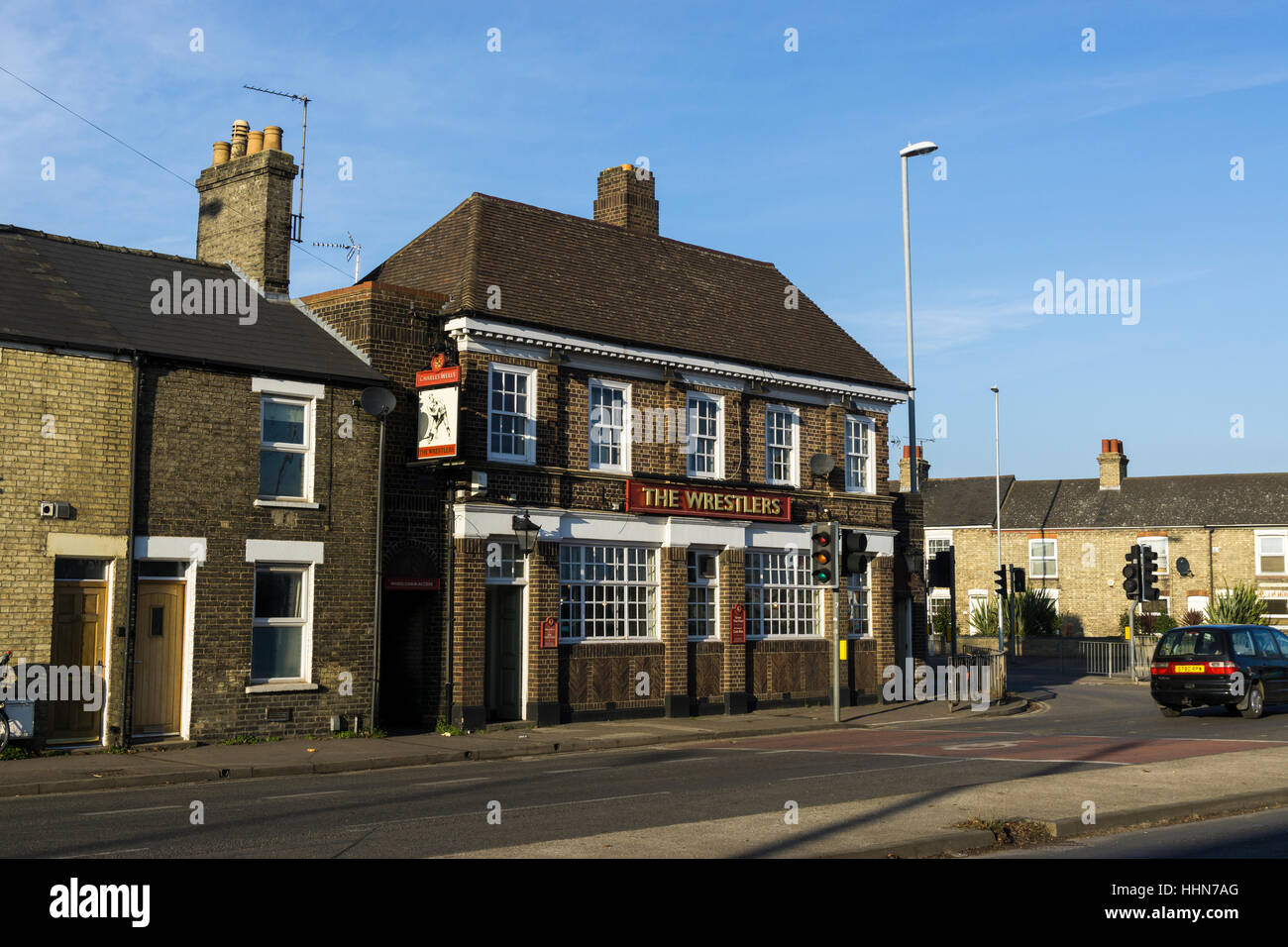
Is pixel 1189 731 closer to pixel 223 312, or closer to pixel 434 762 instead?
pixel 434 762

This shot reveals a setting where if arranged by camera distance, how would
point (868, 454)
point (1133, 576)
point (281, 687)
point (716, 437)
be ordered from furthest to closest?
point (1133, 576) < point (868, 454) < point (716, 437) < point (281, 687)

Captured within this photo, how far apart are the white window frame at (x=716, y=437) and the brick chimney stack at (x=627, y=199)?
16.6 ft

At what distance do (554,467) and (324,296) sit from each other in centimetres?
509

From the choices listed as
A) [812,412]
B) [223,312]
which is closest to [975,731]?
[812,412]

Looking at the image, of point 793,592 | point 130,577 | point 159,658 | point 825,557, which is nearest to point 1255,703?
point 825,557

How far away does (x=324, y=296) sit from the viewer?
23.1m

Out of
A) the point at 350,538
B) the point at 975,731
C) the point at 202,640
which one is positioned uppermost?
the point at 350,538

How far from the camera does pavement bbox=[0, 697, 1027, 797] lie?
1584 cm

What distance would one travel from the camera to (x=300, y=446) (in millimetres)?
21047

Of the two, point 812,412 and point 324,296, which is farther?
point 812,412

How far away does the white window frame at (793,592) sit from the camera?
27.6 m

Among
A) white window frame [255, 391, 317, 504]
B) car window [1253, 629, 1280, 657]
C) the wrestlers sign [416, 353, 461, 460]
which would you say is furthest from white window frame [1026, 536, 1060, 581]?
white window frame [255, 391, 317, 504]

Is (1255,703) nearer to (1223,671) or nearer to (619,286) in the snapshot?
(1223,671)

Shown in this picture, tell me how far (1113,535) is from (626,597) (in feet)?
135
